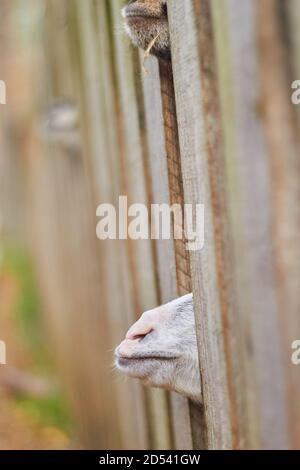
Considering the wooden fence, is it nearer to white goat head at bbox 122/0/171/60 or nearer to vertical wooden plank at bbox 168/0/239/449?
vertical wooden plank at bbox 168/0/239/449

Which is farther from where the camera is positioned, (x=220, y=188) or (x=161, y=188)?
(x=161, y=188)

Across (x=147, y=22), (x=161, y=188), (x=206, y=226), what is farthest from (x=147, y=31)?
(x=206, y=226)

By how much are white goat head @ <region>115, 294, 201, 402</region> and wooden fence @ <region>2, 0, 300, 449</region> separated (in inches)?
4.6

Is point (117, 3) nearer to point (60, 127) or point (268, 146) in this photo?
point (268, 146)

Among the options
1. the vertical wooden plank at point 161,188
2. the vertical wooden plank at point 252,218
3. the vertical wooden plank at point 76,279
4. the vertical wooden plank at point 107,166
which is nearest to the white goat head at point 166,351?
the vertical wooden plank at point 161,188

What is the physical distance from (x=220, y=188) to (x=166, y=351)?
2.04 ft

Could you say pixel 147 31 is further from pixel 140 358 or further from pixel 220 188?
pixel 140 358

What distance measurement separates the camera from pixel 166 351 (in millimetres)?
2117

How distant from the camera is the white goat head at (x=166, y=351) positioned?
2.12 meters

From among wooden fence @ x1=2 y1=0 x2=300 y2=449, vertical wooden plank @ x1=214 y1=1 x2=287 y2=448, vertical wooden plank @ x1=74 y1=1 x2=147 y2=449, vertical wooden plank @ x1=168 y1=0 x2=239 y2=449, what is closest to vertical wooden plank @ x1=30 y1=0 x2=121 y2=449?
vertical wooden plank @ x1=74 y1=1 x2=147 y2=449

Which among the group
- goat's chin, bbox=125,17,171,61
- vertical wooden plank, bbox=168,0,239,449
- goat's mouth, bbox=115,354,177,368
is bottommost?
goat's mouth, bbox=115,354,177,368

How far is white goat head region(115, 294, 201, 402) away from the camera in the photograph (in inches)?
83.4

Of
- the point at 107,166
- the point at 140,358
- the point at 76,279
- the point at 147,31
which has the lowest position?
the point at 140,358

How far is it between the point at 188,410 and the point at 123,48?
1.17 meters
